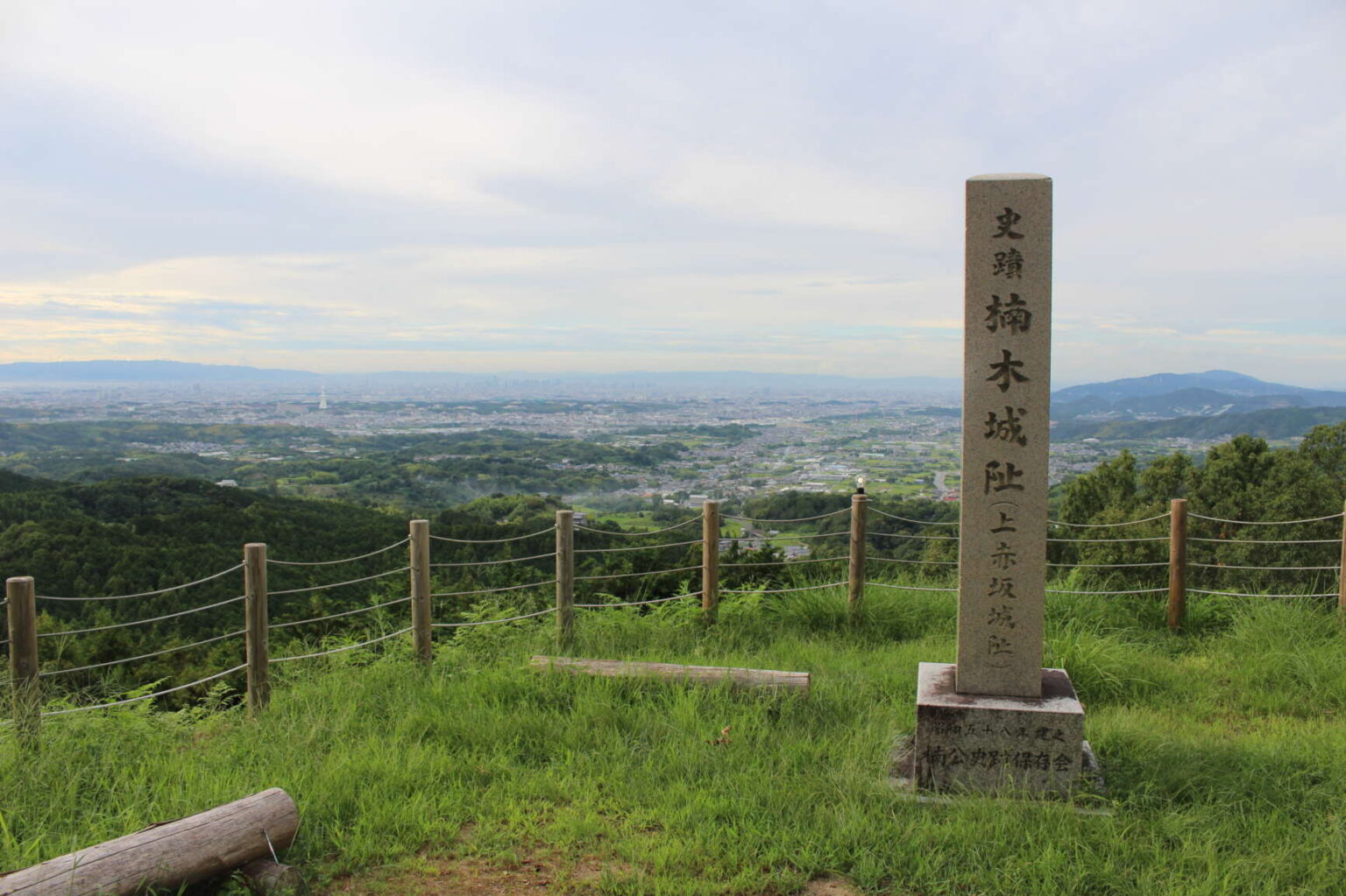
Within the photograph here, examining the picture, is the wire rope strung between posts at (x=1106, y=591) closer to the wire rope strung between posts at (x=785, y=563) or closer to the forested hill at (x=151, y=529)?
the wire rope strung between posts at (x=785, y=563)

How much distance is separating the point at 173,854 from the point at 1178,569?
646cm

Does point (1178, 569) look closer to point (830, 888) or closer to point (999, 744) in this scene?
point (999, 744)

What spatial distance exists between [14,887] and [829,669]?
13.2 feet

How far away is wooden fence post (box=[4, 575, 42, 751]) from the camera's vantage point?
3.63 meters

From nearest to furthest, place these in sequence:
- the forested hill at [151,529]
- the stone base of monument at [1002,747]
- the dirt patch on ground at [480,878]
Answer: the dirt patch on ground at [480,878] → the stone base of monument at [1002,747] → the forested hill at [151,529]

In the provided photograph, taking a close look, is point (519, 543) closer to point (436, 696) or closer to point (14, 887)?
point (436, 696)

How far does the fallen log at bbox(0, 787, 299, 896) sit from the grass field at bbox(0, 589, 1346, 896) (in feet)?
0.78

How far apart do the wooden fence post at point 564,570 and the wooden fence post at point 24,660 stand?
290 cm

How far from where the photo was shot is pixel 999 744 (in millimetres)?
3531

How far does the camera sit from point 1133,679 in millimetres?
4801

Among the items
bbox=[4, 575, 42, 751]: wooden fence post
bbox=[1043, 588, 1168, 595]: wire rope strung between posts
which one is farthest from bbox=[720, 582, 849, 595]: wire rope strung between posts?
bbox=[4, 575, 42, 751]: wooden fence post

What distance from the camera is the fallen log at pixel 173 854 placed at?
2.38m

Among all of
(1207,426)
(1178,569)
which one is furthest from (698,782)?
(1207,426)

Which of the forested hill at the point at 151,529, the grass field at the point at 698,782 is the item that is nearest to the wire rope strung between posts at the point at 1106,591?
the grass field at the point at 698,782
